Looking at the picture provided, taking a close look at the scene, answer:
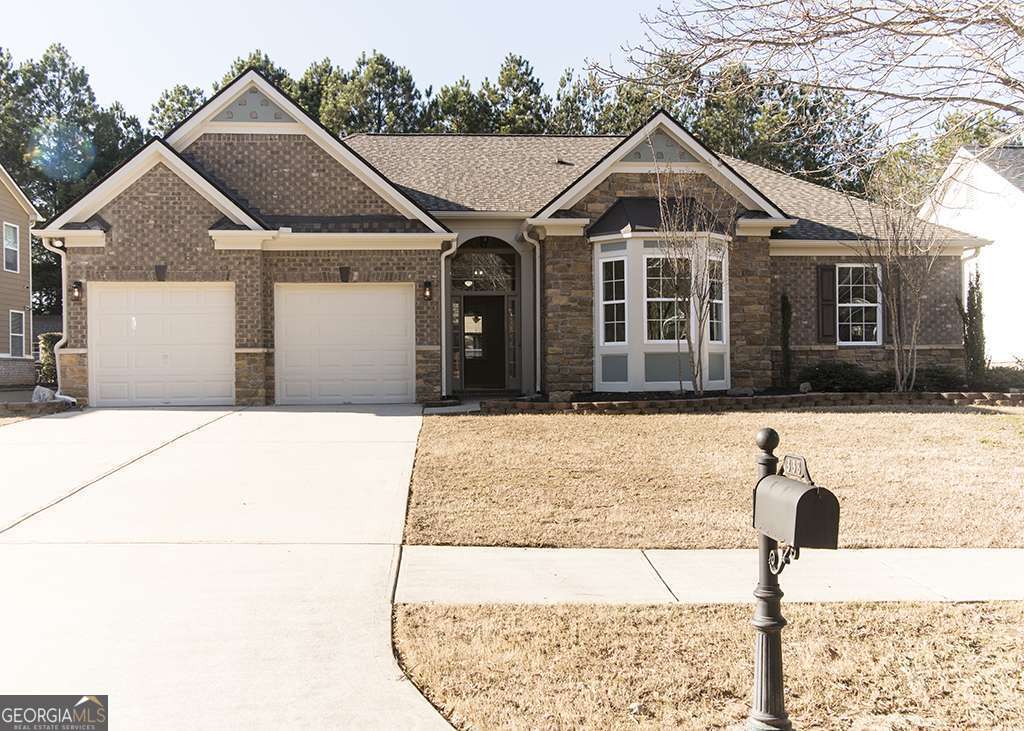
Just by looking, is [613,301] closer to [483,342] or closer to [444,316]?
[444,316]

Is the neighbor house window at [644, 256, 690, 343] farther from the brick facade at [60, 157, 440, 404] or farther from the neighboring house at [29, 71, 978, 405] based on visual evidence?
the brick facade at [60, 157, 440, 404]

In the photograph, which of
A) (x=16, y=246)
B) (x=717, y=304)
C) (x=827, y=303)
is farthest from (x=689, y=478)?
(x=16, y=246)

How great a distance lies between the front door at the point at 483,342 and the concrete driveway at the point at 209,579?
8.85 meters

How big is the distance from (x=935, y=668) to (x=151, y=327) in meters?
15.2

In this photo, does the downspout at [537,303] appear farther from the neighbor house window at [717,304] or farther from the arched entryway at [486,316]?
the neighbor house window at [717,304]

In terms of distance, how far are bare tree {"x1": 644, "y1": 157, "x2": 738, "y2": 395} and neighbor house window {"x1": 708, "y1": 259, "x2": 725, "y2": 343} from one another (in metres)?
0.02

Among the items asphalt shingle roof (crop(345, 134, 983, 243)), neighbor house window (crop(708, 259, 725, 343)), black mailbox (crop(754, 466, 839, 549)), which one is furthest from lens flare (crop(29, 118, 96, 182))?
black mailbox (crop(754, 466, 839, 549))

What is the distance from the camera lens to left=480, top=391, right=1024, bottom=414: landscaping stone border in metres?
15.2

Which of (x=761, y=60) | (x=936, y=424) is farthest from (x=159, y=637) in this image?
(x=936, y=424)

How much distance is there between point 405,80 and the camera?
46.2 m

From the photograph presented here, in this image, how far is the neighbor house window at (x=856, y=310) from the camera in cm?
1938

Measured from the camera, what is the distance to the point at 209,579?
237 inches

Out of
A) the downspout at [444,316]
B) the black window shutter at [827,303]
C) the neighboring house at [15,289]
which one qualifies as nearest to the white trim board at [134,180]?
the downspout at [444,316]

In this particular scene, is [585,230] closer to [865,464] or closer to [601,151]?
[601,151]
